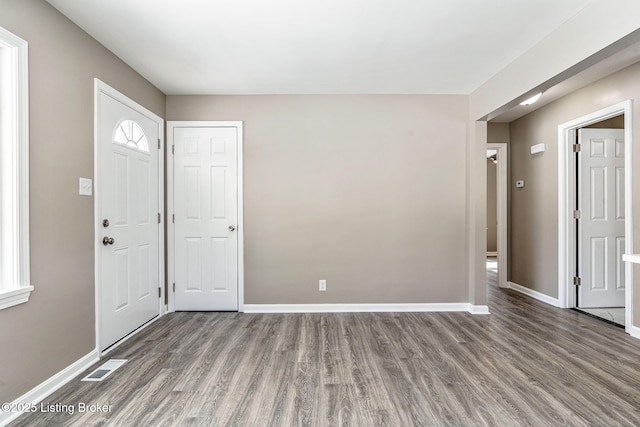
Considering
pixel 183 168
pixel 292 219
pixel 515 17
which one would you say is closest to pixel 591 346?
pixel 515 17

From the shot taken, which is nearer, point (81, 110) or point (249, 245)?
point (81, 110)

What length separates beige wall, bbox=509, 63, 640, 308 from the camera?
3.41 meters

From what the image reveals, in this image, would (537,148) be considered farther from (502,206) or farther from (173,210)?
(173,210)

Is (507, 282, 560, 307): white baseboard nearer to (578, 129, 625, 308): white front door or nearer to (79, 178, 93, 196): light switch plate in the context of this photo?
A: (578, 129, 625, 308): white front door

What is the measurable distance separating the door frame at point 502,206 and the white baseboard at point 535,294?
0.41 ft

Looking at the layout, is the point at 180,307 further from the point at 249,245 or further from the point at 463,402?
the point at 463,402

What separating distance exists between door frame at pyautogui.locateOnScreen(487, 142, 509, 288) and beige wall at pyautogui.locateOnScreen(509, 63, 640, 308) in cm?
9

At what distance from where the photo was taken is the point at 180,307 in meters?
3.58

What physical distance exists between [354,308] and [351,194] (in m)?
1.32

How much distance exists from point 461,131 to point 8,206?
158 inches

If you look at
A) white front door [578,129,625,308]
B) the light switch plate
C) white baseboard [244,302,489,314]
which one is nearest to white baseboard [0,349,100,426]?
the light switch plate

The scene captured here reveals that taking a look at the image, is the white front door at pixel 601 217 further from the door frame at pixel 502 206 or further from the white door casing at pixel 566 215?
the door frame at pixel 502 206

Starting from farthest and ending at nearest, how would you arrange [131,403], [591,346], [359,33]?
1. [591,346]
2. [359,33]
3. [131,403]

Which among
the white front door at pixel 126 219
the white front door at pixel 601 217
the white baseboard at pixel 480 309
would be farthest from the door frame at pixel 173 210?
the white front door at pixel 601 217
